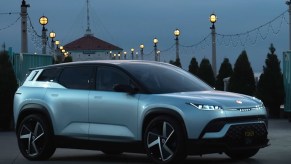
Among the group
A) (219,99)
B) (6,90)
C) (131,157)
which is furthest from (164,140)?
(6,90)

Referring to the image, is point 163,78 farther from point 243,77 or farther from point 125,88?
point 243,77

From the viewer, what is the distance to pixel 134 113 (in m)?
11.3

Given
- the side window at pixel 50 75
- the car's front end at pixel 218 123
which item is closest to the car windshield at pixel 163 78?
the car's front end at pixel 218 123

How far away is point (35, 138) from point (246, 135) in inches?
151

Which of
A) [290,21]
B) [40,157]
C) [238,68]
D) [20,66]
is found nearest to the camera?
[40,157]

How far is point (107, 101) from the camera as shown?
458 inches

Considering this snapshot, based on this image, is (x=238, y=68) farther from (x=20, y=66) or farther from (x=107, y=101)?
(x=107, y=101)

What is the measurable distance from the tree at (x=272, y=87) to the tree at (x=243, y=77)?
164cm

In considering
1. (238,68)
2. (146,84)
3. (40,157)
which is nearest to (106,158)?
(40,157)

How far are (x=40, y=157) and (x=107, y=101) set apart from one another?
1.82 meters

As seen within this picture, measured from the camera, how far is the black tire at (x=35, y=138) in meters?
12.5

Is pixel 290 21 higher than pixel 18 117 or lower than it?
higher

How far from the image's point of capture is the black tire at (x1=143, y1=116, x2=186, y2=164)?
10.7 meters

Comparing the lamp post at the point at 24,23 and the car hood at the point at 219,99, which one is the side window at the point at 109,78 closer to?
the car hood at the point at 219,99
